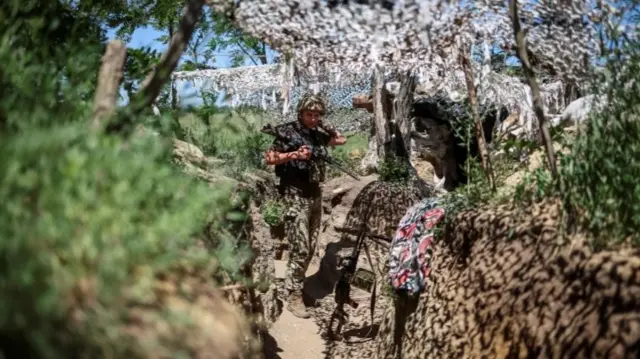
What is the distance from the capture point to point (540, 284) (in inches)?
91.8

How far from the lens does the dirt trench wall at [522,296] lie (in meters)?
1.92

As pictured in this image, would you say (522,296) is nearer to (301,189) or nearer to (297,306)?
(301,189)

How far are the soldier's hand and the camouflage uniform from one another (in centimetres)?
9

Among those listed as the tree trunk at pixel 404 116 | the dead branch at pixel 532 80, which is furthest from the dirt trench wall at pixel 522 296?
the tree trunk at pixel 404 116

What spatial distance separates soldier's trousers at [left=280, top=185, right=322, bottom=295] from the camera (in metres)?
5.09

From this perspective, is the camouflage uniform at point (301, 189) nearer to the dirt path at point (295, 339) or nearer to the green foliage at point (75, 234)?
the dirt path at point (295, 339)

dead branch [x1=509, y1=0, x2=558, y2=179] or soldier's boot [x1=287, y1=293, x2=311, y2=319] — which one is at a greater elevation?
dead branch [x1=509, y1=0, x2=558, y2=179]

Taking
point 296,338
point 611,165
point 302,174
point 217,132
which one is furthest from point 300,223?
point 611,165

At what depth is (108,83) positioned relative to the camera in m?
1.53

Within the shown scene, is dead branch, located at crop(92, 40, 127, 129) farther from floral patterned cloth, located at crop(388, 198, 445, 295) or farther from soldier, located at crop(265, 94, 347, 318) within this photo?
soldier, located at crop(265, 94, 347, 318)

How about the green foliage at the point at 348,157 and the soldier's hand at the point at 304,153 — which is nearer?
the soldier's hand at the point at 304,153

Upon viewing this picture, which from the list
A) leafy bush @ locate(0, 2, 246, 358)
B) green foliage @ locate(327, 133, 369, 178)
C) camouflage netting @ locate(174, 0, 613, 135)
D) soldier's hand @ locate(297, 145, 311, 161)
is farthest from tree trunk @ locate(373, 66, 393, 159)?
leafy bush @ locate(0, 2, 246, 358)

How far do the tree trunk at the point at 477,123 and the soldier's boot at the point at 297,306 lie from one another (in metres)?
2.46

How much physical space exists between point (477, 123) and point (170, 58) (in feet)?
6.65
